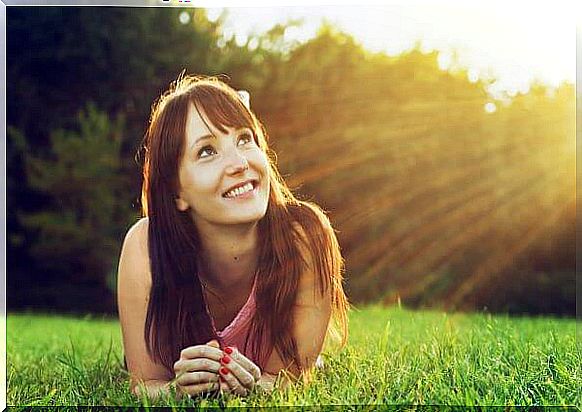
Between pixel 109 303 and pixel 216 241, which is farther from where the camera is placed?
pixel 109 303

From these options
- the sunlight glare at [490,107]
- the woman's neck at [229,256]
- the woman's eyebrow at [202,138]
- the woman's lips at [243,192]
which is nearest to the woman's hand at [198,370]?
the woman's neck at [229,256]

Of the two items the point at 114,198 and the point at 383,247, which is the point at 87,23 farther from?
the point at 383,247

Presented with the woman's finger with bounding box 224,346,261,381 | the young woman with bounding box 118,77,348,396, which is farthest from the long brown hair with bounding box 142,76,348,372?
the woman's finger with bounding box 224,346,261,381

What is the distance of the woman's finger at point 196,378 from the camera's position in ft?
14.0

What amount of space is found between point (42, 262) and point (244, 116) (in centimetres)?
125

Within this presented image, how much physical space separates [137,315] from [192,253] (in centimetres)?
38

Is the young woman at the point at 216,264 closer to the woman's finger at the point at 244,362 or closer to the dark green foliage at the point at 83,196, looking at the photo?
the woman's finger at the point at 244,362

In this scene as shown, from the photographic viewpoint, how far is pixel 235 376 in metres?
4.27

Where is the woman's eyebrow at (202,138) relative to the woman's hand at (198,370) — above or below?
above

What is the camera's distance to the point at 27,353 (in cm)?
494

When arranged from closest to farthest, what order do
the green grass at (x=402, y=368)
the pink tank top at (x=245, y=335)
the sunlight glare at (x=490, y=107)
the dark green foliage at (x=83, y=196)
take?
the green grass at (x=402, y=368), the pink tank top at (x=245, y=335), the dark green foliage at (x=83, y=196), the sunlight glare at (x=490, y=107)

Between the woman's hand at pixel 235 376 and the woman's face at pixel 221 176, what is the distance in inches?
24.4

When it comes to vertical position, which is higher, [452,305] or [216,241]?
[216,241]

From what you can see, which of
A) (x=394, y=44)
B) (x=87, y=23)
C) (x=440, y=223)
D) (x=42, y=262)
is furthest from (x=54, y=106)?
(x=440, y=223)
